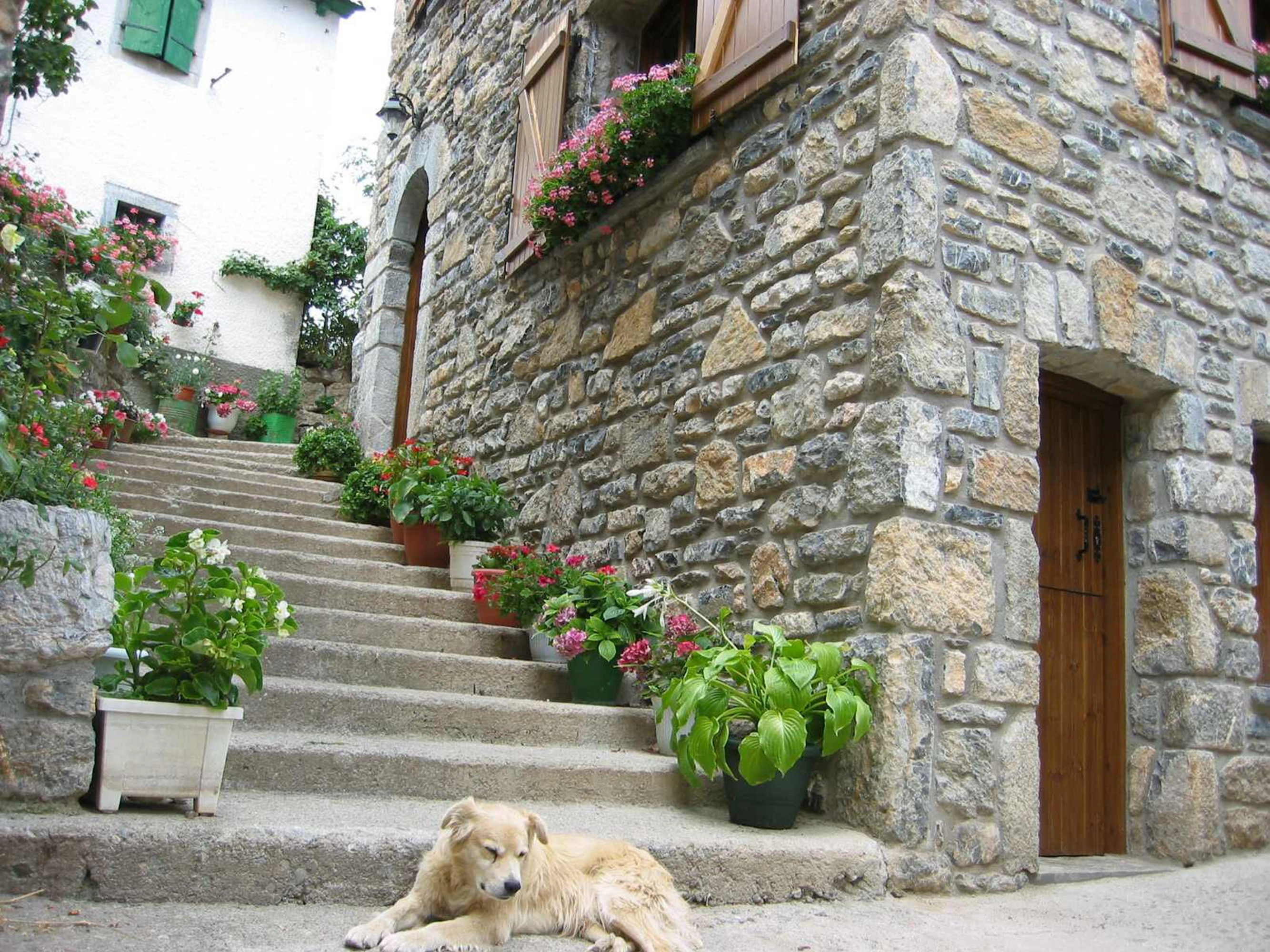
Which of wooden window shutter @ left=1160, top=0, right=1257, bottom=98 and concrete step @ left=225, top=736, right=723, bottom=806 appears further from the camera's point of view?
wooden window shutter @ left=1160, top=0, right=1257, bottom=98

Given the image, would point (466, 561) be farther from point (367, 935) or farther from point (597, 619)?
point (367, 935)

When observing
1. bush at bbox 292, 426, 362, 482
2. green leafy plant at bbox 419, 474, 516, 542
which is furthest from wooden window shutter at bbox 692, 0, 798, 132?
bush at bbox 292, 426, 362, 482

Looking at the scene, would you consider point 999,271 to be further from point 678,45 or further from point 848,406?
point 678,45

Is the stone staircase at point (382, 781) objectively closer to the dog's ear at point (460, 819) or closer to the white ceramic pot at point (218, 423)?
the dog's ear at point (460, 819)

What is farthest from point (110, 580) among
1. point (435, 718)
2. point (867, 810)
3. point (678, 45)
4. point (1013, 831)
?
point (678, 45)

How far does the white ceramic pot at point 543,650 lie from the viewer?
4.64 metres

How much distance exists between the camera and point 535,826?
2.49 m

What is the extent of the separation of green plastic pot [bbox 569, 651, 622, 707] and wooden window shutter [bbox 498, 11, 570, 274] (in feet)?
7.99

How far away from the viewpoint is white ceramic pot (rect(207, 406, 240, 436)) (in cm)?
1081

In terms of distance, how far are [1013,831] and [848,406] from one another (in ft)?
4.76

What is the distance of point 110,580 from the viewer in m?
2.55

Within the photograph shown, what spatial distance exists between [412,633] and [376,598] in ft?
1.34

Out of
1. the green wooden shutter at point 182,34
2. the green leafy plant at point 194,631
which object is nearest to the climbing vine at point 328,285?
the green wooden shutter at point 182,34

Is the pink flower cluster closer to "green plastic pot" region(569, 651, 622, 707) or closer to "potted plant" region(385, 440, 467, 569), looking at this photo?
"green plastic pot" region(569, 651, 622, 707)
